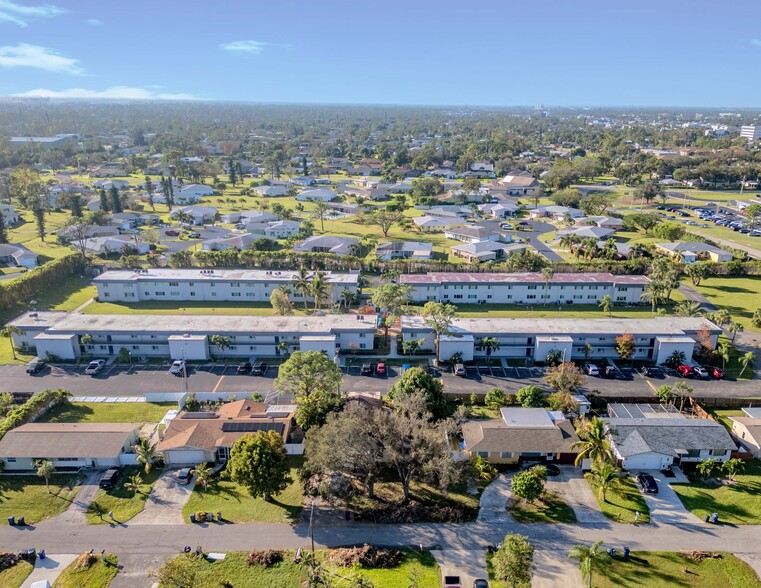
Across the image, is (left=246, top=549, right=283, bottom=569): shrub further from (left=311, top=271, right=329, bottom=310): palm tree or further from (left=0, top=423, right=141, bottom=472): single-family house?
(left=311, top=271, right=329, bottom=310): palm tree

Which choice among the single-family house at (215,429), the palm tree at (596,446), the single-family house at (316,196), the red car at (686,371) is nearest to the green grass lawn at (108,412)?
the single-family house at (215,429)

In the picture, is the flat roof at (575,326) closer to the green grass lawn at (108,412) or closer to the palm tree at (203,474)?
the green grass lawn at (108,412)

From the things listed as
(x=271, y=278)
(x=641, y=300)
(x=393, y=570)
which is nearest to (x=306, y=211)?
(x=271, y=278)

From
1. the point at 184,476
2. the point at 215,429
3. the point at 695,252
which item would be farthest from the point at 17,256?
the point at 695,252

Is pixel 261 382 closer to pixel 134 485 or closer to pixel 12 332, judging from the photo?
pixel 134 485

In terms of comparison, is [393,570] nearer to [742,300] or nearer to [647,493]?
[647,493]

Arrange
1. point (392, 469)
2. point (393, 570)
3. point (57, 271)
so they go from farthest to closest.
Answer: point (57, 271)
point (392, 469)
point (393, 570)

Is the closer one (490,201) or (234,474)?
(234,474)
